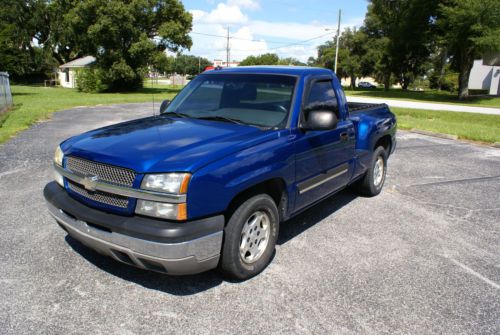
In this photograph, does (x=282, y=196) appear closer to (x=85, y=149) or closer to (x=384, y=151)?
(x=85, y=149)

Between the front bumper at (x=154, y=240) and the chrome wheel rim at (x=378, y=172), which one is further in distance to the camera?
the chrome wheel rim at (x=378, y=172)

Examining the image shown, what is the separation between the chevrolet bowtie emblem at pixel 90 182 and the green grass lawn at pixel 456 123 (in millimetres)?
11267

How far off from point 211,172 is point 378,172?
3.94m

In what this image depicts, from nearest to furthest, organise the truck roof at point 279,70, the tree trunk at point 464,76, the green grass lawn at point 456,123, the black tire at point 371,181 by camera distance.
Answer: the truck roof at point 279,70 < the black tire at point 371,181 < the green grass lawn at point 456,123 < the tree trunk at point 464,76

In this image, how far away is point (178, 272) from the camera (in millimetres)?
2877

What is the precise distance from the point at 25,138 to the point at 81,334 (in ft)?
28.3

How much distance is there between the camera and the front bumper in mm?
2738

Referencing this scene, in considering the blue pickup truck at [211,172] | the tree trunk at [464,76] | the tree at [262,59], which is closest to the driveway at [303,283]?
the blue pickup truck at [211,172]

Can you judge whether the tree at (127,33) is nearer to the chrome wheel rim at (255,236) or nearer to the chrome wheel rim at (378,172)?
the chrome wheel rim at (378,172)

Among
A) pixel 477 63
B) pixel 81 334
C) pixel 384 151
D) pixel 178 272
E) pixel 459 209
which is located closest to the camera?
pixel 81 334

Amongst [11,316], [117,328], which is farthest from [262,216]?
[11,316]

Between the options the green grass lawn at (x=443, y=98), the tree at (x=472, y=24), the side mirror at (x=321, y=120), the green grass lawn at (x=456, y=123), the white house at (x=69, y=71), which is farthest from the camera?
the white house at (x=69, y=71)

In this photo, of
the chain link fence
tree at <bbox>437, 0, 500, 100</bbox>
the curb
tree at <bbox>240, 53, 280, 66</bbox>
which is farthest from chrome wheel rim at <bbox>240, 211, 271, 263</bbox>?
tree at <bbox>240, 53, 280, 66</bbox>

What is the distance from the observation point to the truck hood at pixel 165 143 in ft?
9.36
